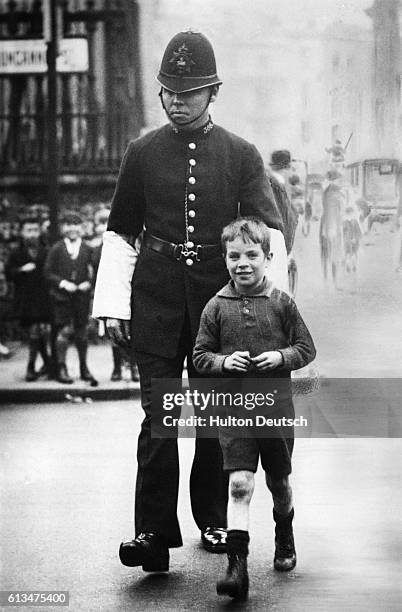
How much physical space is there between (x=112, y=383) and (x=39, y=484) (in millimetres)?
1657

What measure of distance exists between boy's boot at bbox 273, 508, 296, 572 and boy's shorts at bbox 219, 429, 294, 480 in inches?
5.2

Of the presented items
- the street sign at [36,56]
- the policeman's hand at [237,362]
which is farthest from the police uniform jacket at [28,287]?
the policeman's hand at [237,362]

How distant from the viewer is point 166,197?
3.92m

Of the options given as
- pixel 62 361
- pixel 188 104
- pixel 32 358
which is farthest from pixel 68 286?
pixel 188 104

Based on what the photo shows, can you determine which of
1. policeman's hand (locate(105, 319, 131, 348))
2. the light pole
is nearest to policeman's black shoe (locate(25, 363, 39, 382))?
the light pole

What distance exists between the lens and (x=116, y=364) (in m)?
6.07

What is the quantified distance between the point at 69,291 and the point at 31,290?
2.01 ft

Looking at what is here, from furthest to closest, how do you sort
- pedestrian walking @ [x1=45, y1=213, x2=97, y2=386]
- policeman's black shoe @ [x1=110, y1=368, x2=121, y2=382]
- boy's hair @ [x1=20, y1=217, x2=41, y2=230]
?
policeman's black shoe @ [x1=110, y1=368, x2=121, y2=382] < pedestrian walking @ [x1=45, y1=213, x2=97, y2=386] < boy's hair @ [x1=20, y1=217, x2=41, y2=230]

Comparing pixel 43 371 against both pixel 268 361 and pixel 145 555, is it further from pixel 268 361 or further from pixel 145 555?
pixel 268 361

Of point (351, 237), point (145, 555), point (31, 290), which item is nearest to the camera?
point (145, 555)

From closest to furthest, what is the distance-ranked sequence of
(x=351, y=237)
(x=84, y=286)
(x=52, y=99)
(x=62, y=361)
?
(x=351, y=237)
(x=52, y=99)
(x=84, y=286)
(x=62, y=361)

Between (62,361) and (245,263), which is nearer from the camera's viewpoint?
(245,263)

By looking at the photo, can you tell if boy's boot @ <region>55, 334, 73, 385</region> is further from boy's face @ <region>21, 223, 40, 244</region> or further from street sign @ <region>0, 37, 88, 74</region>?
street sign @ <region>0, 37, 88, 74</region>

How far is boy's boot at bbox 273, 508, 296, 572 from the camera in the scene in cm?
382
